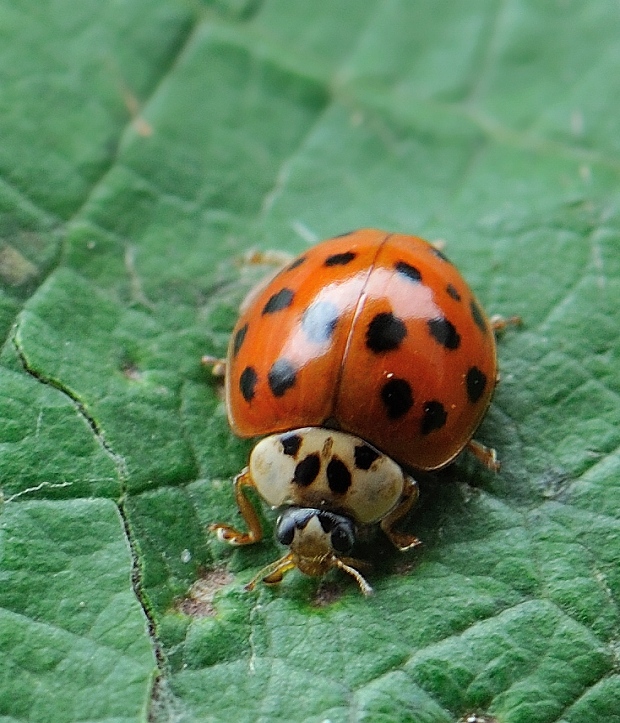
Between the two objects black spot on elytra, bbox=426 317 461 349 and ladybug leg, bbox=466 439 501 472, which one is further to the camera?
ladybug leg, bbox=466 439 501 472

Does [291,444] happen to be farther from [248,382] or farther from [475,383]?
[475,383]

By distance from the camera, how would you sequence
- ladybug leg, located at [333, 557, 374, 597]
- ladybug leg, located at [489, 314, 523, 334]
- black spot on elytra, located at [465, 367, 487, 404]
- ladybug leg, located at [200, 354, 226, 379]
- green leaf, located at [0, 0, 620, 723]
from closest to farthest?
green leaf, located at [0, 0, 620, 723]
ladybug leg, located at [333, 557, 374, 597]
black spot on elytra, located at [465, 367, 487, 404]
ladybug leg, located at [200, 354, 226, 379]
ladybug leg, located at [489, 314, 523, 334]

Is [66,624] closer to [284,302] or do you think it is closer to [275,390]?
[275,390]

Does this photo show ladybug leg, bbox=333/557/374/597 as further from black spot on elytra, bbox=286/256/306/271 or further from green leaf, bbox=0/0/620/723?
black spot on elytra, bbox=286/256/306/271

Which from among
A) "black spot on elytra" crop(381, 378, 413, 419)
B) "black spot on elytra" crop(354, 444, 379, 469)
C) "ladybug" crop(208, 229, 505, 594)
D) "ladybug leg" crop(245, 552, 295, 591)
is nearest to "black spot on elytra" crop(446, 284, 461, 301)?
"ladybug" crop(208, 229, 505, 594)

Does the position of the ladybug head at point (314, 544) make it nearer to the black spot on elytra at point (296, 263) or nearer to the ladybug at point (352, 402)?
the ladybug at point (352, 402)

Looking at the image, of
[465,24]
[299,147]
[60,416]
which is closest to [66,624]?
[60,416]
